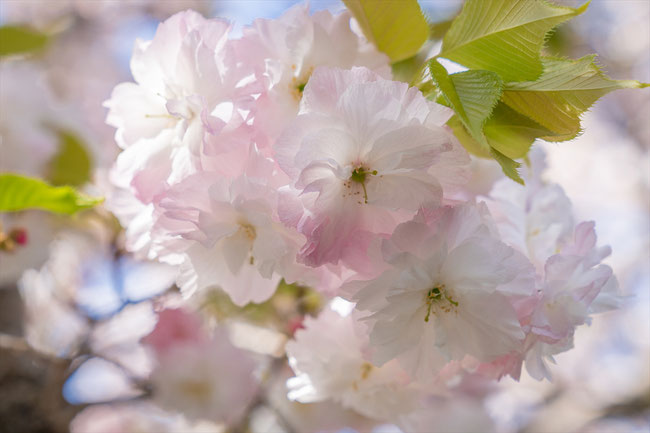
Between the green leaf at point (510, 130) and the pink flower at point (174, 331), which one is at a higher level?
the green leaf at point (510, 130)

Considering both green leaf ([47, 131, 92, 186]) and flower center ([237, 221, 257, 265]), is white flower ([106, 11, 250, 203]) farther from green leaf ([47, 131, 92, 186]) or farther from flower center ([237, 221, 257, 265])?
green leaf ([47, 131, 92, 186])

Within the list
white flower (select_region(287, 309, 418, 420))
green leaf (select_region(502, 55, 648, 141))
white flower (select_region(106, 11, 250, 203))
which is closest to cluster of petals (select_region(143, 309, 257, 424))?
white flower (select_region(287, 309, 418, 420))

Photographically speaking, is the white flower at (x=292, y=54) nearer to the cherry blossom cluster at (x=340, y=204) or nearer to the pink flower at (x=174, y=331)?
the cherry blossom cluster at (x=340, y=204)


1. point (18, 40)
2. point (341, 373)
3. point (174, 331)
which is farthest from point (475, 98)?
point (174, 331)

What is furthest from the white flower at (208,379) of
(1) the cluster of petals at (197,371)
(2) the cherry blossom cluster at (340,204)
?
(2) the cherry blossom cluster at (340,204)

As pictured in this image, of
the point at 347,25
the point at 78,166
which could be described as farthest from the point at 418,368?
the point at 78,166

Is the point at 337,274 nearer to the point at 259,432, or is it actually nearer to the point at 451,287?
the point at 451,287
